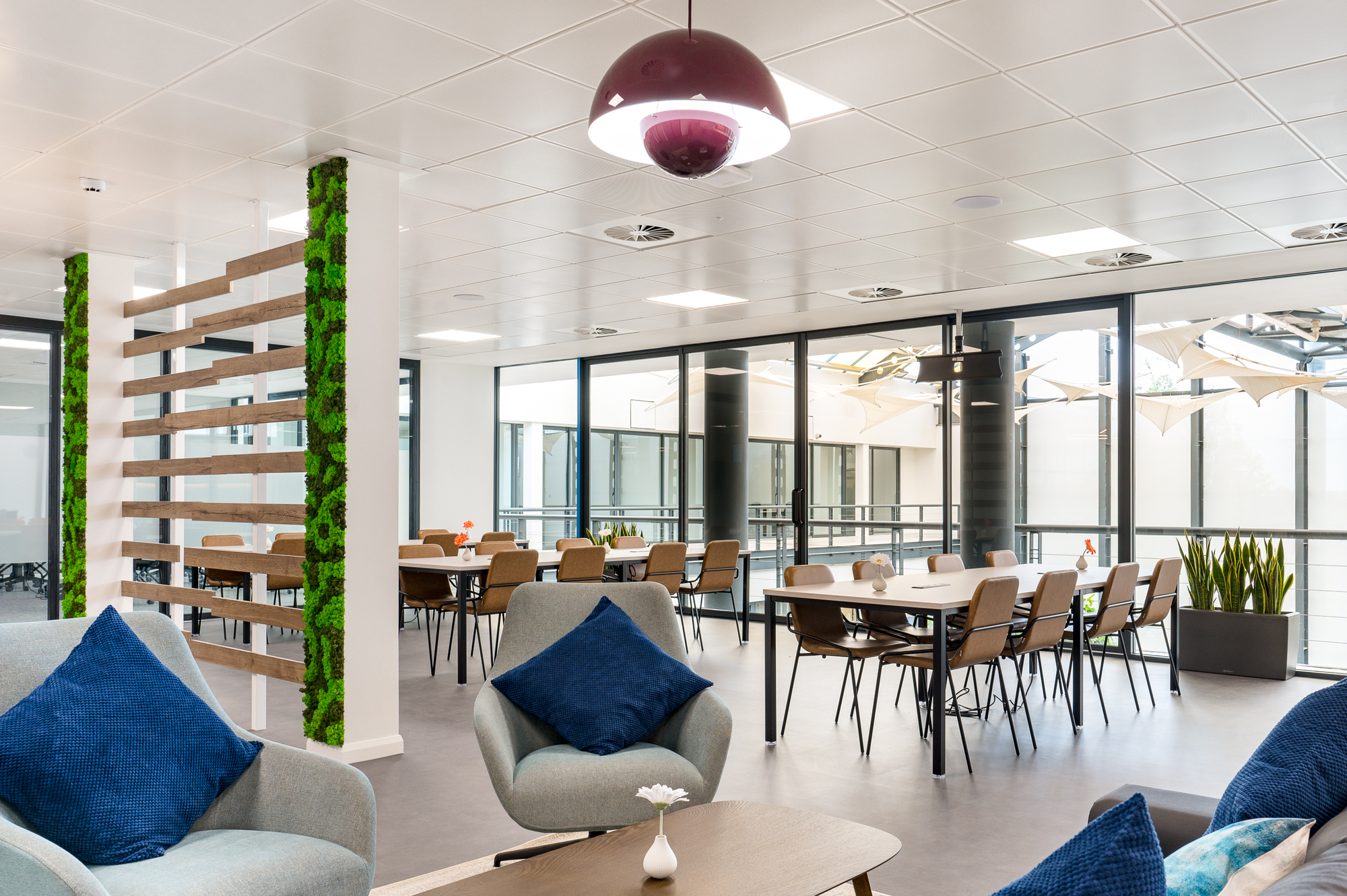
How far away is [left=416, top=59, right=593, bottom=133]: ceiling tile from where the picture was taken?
12.9ft

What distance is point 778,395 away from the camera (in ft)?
34.2

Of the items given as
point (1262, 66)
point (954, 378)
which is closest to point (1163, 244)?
point (954, 378)

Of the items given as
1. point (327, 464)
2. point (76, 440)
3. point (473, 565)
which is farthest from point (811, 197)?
point (76, 440)

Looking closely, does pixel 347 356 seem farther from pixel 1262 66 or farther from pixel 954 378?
pixel 954 378

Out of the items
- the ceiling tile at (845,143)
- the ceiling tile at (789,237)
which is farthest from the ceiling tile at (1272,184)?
the ceiling tile at (789,237)

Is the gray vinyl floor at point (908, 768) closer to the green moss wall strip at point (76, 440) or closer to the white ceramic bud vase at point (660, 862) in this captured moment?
Answer: the green moss wall strip at point (76, 440)

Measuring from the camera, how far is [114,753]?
7.72 feet

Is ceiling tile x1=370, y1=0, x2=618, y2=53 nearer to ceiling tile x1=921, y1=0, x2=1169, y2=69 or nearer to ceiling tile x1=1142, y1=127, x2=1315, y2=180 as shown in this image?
ceiling tile x1=921, y1=0, x2=1169, y2=69

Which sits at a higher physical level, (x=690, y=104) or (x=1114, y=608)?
(x=690, y=104)

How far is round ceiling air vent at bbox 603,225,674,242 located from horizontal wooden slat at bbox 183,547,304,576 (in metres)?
2.70

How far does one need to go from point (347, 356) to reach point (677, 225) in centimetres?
221

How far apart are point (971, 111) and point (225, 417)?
164 inches

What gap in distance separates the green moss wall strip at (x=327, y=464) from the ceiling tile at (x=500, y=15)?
1.59 meters

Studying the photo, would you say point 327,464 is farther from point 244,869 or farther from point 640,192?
point 244,869
